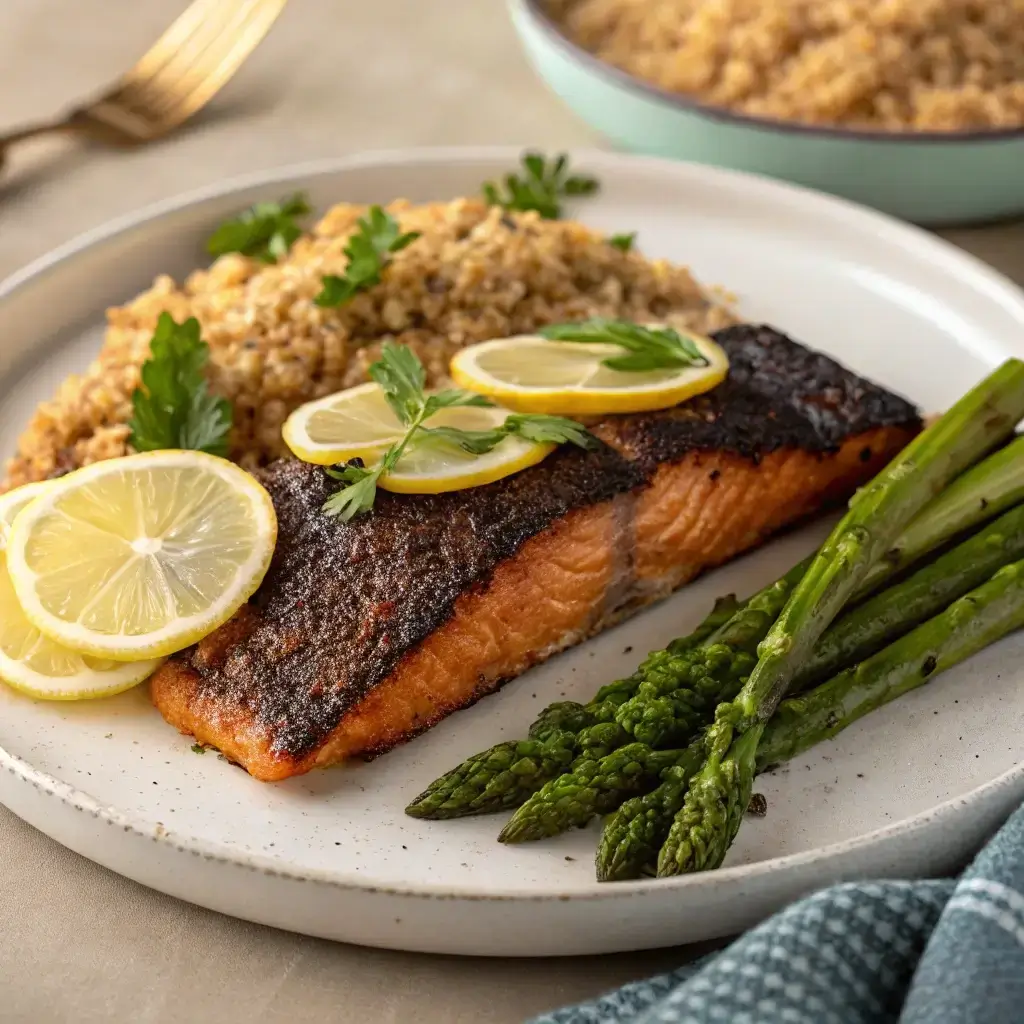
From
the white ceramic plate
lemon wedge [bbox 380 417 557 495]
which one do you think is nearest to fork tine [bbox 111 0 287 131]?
the white ceramic plate

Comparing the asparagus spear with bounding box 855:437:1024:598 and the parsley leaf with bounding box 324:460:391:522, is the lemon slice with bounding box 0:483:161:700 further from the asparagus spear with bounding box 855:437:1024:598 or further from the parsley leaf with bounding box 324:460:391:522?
the asparagus spear with bounding box 855:437:1024:598

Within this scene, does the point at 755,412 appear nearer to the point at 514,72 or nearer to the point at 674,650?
the point at 674,650

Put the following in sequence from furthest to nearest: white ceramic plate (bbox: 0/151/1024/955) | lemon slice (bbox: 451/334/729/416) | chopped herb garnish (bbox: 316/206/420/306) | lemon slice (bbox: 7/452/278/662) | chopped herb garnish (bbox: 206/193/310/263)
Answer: chopped herb garnish (bbox: 206/193/310/263) → chopped herb garnish (bbox: 316/206/420/306) → lemon slice (bbox: 451/334/729/416) → lemon slice (bbox: 7/452/278/662) → white ceramic plate (bbox: 0/151/1024/955)

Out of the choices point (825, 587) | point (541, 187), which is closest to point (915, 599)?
point (825, 587)

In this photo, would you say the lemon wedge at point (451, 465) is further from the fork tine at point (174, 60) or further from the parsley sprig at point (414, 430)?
the fork tine at point (174, 60)

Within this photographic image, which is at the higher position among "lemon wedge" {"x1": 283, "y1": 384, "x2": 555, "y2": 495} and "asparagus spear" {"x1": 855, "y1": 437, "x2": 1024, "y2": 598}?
"lemon wedge" {"x1": 283, "y1": 384, "x2": 555, "y2": 495}

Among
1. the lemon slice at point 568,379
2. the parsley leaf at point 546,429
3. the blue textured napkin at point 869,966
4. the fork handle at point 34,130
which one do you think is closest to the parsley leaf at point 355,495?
the parsley leaf at point 546,429
